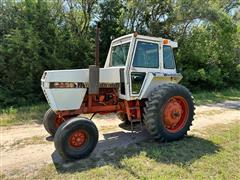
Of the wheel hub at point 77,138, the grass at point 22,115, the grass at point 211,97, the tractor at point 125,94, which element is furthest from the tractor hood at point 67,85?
the grass at point 211,97

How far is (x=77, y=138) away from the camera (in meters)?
4.28

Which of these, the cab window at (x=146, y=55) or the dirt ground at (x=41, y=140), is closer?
the dirt ground at (x=41, y=140)

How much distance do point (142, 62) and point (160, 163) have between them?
6.73 feet

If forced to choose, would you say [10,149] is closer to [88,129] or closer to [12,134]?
[12,134]

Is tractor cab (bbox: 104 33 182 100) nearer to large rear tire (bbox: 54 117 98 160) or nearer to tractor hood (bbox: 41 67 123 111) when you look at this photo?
tractor hood (bbox: 41 67 123 111)

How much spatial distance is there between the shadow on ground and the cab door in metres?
1.03

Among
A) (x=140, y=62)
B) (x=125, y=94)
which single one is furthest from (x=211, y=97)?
(x=125, y=94)

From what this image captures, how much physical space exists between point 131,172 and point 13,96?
657 centimetres

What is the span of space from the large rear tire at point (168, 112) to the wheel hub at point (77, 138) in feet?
4.14

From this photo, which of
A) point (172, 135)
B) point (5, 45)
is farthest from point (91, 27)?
point (172, 135)

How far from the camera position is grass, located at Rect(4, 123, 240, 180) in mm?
3740

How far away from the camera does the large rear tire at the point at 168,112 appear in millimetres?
4809

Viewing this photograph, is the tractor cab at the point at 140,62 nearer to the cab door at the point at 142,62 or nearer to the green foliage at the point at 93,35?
the cab door at the point at 142,62

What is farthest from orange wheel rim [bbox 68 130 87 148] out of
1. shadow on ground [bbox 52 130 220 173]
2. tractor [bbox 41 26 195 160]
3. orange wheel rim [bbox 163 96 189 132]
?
orange wheel rim [bbox 163 96 189 132]
